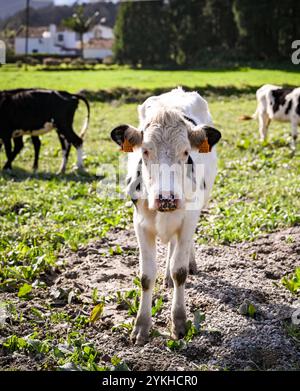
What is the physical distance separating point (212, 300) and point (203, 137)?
1.45 metres

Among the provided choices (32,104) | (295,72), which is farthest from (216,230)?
(295,72)

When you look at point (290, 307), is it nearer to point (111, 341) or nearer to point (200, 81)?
point (111, 341)

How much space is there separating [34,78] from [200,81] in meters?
8.59

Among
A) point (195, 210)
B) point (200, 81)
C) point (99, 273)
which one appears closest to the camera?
point (195, 210)

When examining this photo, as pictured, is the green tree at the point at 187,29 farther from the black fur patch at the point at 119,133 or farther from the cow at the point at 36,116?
the black fur patch at the point at 119,133

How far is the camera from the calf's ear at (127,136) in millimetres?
4277

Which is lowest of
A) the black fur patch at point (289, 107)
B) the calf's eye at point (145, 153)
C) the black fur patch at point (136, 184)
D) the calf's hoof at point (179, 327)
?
the calf's hoof at point (179, 327)

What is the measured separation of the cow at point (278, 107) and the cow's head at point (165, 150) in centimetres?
907

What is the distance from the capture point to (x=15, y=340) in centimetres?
427

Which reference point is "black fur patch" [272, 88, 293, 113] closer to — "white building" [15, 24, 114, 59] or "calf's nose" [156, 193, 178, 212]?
"calf's nose" [156, 193, 178, 212]

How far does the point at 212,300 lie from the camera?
496 cm

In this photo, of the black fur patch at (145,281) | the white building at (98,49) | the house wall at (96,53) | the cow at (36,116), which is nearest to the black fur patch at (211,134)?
the black fur patch at (145,281)

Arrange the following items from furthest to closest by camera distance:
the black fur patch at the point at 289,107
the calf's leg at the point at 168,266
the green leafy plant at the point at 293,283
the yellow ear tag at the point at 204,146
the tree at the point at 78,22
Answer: the tree at the point at 78,22 < the black fur patch at the point at 289,107 < the calf's leg at the point at 168,266 < the green leafy plant at the point at 293,283 < the yellow ear tag at the point at 204,146

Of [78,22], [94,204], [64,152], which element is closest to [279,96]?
[64,152]
